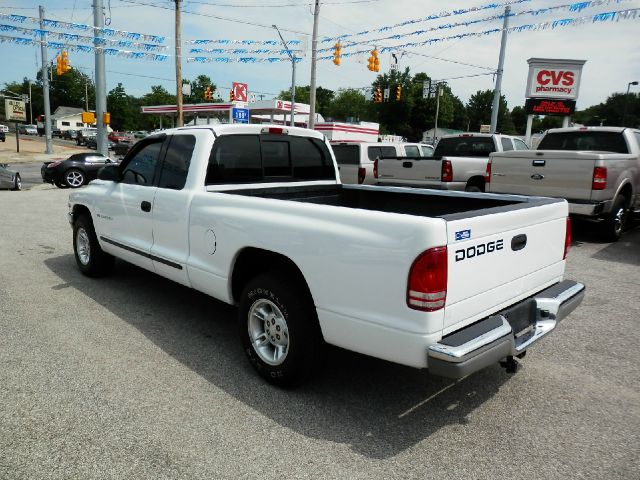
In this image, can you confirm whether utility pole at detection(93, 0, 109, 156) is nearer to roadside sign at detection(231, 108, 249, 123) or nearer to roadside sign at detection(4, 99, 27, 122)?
roadside sign at detection(231, 108, 249, 123)

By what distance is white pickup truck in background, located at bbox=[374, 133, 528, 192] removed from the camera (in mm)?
11641

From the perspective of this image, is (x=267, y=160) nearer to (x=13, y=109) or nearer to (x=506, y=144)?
(x=506, y=144)

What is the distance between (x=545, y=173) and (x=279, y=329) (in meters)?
6.58

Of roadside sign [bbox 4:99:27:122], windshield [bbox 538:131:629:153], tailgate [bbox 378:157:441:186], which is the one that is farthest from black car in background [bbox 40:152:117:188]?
roadside sign [bbox 4:99:27:122]

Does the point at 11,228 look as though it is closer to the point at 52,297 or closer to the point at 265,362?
the point at 52,297

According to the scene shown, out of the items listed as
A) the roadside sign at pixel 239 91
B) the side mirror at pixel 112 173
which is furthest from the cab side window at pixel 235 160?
the roadside sign at pixel 239 91

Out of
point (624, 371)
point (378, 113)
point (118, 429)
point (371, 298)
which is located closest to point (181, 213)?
point (118, 429)

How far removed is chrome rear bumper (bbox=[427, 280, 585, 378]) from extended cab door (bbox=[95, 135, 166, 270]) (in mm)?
3128

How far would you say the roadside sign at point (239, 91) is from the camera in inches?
1004

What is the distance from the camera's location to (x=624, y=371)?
3.95 metres

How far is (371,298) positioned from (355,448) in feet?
2.86

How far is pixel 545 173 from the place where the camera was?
836 cm

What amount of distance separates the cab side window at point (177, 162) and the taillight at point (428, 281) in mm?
2497

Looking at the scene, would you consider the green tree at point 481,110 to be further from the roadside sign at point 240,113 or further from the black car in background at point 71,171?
the black car in background at point 71,171
